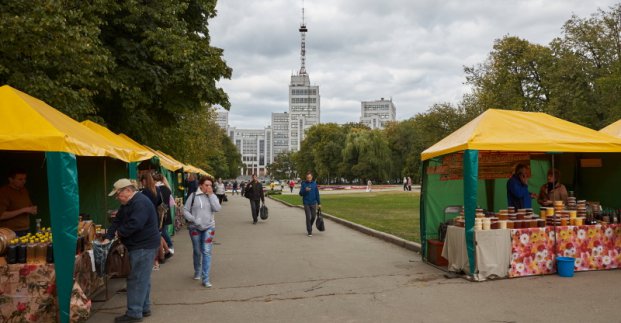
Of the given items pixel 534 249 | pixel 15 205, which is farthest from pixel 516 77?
pixel 15 205

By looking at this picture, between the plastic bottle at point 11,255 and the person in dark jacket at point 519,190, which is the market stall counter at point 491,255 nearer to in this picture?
the person in dark jacket at point 519,190

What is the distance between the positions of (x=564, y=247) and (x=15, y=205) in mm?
9028

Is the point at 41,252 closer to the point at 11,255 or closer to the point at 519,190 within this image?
the point at 11,255

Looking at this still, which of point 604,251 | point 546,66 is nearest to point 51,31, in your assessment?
point 604,251

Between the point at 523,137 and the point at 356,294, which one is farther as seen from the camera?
the point at 523,137

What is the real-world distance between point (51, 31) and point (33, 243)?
18.4 feet

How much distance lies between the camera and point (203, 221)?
25.6 feet

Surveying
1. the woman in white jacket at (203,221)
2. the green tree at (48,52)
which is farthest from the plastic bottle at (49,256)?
the green tree at (48,52)

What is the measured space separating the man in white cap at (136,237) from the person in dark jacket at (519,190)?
21.7ft

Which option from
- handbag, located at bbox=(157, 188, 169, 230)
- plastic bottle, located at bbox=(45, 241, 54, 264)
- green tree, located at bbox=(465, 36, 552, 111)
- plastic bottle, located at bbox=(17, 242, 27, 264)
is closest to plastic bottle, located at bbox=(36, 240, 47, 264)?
plastic bottle, located at bbox=(45, 241, 54, 264)

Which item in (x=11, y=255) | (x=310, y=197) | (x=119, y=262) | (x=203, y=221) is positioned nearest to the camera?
(x=11, y=255)

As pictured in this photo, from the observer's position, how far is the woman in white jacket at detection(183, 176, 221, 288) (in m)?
7.76

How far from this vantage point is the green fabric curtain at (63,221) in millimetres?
5461

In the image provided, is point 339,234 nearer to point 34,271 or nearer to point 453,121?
point 34,271
